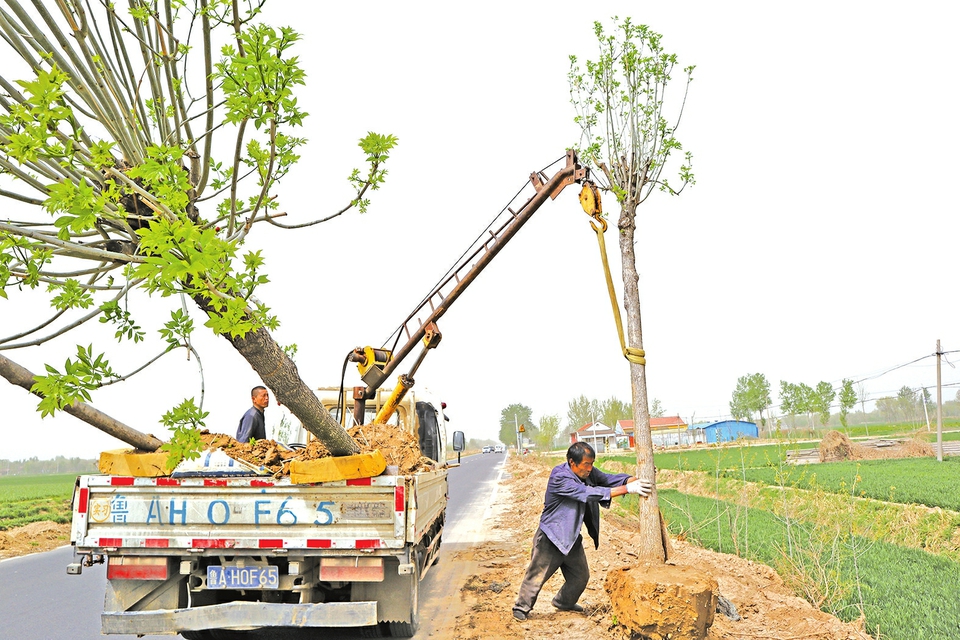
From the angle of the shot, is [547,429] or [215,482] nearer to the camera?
[215,482]

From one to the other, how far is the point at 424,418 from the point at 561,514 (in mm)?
3834

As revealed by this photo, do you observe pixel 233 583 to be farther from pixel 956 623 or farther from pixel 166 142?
pixel 956 623

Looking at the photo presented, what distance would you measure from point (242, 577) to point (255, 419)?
246cm

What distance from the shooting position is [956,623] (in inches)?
216

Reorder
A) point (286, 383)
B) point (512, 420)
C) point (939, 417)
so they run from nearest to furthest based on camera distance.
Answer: point (286, 383) → point (939, 417) → point (512, 420)

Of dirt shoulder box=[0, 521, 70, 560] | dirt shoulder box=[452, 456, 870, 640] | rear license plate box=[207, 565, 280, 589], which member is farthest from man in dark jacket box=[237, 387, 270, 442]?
dirt shoulder box=[0, 521, 70, 560]

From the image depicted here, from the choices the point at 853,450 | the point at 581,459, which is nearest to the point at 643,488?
the point at 581,459

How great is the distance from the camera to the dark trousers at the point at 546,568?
6223 millimetres

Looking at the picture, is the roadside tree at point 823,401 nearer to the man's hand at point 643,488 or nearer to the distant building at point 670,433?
the distant building at point 670,433

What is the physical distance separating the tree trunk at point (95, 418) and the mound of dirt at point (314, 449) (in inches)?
17.8

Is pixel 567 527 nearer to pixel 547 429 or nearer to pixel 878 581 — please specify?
pixel 878 581

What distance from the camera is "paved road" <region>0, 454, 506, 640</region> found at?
246 inches

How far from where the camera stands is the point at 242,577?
508 cm

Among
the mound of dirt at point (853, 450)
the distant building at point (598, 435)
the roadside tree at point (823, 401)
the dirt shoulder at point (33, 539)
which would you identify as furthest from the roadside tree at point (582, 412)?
the dirt shoulder at point (33, 539)
